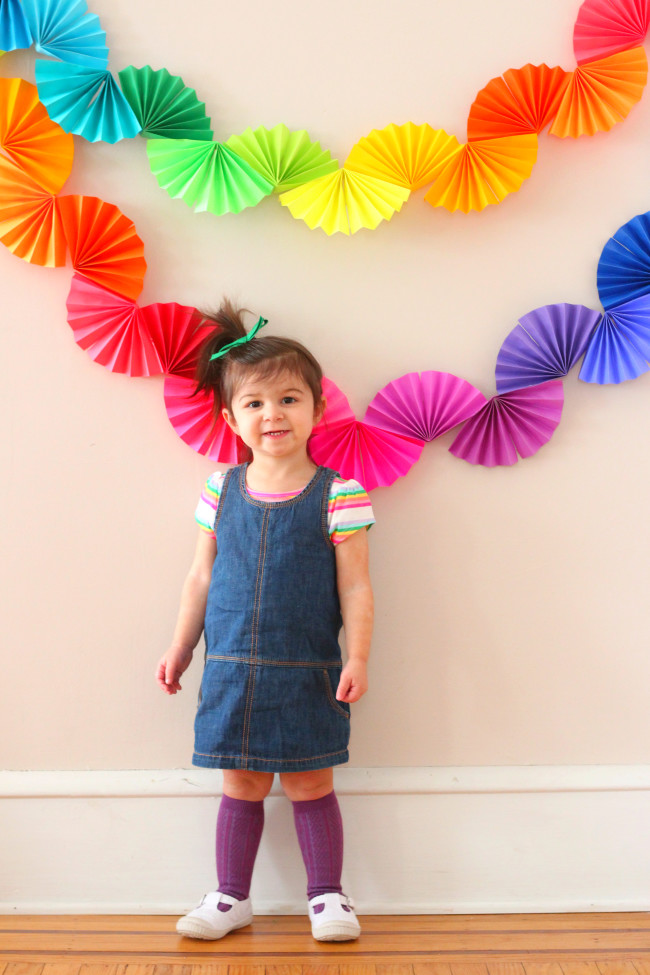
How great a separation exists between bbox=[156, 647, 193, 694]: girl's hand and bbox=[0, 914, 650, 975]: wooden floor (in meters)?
0.36

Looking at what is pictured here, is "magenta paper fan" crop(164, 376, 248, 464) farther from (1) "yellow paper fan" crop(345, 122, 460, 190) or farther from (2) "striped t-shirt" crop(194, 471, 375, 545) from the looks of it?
(1) "yellow paper fan" crop(345, 122, 460, 190)

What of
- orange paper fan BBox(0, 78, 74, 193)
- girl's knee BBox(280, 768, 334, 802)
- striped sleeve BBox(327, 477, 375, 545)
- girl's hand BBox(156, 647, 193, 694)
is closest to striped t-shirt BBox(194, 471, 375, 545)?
striped sleeve BBox(327, 477, 375, 545)

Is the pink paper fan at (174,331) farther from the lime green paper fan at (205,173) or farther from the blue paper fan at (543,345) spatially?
the blue paper fan at (543,345)

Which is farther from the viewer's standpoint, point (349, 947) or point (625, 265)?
point (625, 265)

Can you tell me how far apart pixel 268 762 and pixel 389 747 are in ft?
0.85

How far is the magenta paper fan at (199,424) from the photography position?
1197 millimetres

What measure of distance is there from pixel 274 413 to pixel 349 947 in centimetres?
78

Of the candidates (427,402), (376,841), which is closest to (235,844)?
(376,841)

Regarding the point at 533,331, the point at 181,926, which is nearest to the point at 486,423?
the point at 533,331

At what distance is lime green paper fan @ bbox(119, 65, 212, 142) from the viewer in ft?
3.71

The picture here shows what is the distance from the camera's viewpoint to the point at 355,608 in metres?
1.11

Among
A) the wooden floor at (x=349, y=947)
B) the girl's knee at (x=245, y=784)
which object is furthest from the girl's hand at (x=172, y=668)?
the wooden floor at (x=349, y=947)

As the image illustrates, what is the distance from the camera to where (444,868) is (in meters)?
1.21

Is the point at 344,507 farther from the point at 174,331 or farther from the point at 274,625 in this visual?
the point at 174,331
